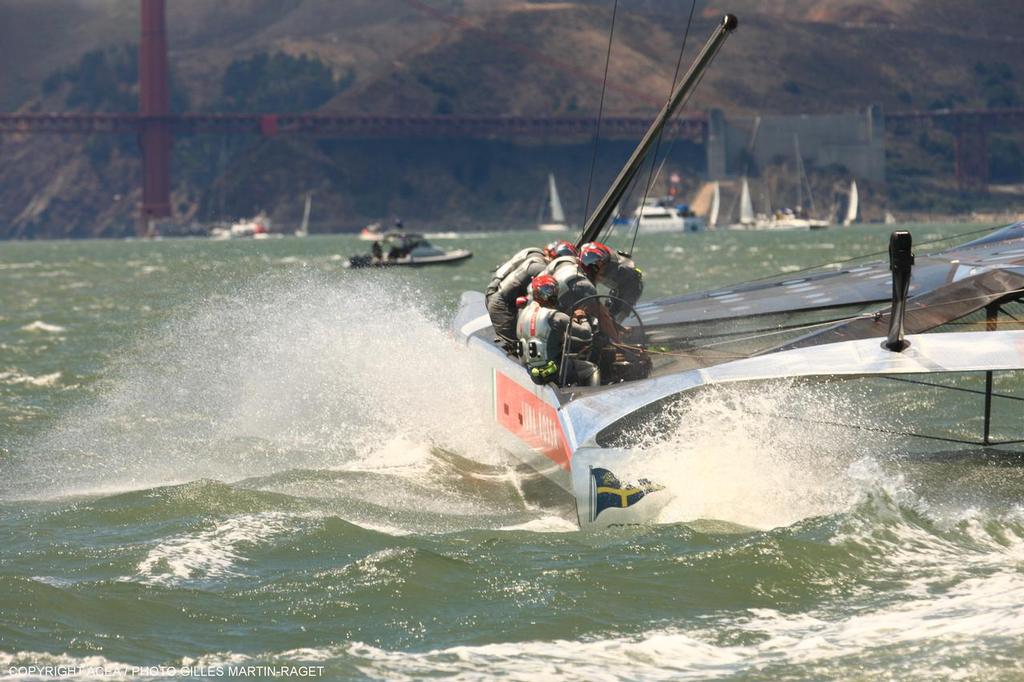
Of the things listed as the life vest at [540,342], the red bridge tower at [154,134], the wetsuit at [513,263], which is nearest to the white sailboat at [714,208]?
A: the red bridge tower at [154,134]

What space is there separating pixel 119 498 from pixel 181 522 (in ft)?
3.20

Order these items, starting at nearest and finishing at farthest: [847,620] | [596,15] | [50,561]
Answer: [847,620]
[50,561]
[596,15]

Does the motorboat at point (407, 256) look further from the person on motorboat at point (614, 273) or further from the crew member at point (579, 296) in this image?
the crew member at point (579, 296)

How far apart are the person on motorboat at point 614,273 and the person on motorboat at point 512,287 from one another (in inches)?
12.1

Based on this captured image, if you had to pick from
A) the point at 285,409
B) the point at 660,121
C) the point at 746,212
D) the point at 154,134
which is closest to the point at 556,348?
the point at 660,121

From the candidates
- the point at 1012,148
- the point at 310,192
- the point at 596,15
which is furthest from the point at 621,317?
the point at 596,15

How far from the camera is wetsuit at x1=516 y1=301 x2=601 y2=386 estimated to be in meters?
8.73

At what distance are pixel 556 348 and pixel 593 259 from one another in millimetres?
1098

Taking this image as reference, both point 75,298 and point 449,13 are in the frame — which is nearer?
point 75,298

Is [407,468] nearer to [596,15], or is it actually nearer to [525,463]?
[525,463]

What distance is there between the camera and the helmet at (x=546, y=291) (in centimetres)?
892

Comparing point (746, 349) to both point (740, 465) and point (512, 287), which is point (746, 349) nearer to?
point (740, 465)

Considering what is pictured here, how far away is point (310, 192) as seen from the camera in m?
141

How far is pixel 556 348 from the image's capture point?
880cm
